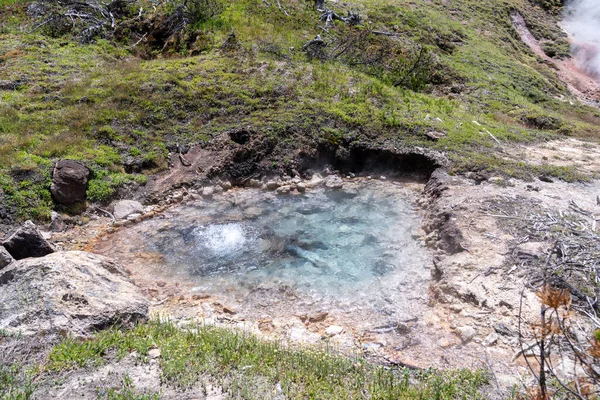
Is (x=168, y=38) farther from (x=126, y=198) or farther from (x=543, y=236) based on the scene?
(x=543, y=236)

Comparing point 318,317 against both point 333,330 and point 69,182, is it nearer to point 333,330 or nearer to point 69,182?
point 333,330

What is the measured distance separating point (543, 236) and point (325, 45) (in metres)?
12.3

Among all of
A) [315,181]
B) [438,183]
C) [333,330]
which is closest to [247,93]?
[315,181]

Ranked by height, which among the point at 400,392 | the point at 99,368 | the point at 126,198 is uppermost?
the point at 400,392

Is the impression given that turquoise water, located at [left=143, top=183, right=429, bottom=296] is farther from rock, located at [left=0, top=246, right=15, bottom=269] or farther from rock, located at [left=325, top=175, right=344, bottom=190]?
rock, located at [left=0, top=246, right=15, bottom=269]

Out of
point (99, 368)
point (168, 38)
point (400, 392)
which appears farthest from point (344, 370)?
point (168, 38)

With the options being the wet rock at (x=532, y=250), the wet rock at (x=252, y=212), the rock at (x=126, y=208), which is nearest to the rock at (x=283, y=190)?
the wet rock at (x=252, y=212)

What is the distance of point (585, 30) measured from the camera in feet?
94.4

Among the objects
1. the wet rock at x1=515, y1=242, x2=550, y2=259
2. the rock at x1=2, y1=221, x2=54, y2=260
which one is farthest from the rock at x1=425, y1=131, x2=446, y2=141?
the rock at x1=2, y1=221, x2=54, y2=260

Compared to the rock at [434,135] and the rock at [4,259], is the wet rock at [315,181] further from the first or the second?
the rock at [4,259]

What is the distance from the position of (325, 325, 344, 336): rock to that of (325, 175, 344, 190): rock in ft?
18.5

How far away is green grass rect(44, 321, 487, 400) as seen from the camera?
411cm

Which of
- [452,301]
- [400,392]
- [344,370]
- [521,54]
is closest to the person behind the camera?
[400,392]

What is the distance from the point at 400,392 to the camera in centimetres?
409
